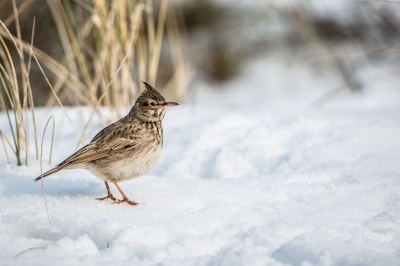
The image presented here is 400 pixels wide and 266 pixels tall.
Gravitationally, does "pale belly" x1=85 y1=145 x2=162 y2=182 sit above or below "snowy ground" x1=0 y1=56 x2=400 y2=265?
above

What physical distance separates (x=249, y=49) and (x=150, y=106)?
682cm

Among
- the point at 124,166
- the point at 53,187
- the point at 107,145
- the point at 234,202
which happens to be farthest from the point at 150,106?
the point at 234,202

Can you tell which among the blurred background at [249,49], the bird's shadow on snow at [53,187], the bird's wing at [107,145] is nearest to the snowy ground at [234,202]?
the bird's shadow on snow at [53,187]

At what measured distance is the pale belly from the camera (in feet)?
11.0

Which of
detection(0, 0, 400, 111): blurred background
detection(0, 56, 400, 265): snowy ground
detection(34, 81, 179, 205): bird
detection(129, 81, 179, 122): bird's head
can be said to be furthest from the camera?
detection(0, 0, 400, 111): blurred background

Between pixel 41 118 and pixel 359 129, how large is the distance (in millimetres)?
3062

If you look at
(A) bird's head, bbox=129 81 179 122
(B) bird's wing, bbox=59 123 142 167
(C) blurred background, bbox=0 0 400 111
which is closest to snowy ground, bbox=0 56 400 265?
(B) bird's wing, bbox=59 123 142 167

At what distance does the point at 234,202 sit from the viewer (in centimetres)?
315

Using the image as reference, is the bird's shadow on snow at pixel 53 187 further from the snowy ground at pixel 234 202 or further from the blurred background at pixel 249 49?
the blurred background at pixel 249 49

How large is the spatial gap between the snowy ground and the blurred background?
6.10ft

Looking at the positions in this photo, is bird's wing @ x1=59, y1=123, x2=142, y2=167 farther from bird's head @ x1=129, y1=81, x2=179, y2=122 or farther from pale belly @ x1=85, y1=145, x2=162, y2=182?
bird's head @ x1=129, y1=81, x2=179, y2=122

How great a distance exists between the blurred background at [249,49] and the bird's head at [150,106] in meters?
1.93

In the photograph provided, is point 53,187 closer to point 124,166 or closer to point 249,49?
point 124,166

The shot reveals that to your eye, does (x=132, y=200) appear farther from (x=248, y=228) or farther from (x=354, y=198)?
(x=354, y=198)
